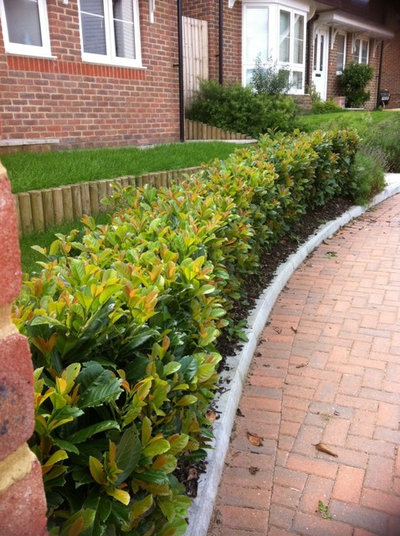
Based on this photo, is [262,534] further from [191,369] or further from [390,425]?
[390,425]

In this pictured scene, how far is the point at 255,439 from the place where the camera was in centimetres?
280

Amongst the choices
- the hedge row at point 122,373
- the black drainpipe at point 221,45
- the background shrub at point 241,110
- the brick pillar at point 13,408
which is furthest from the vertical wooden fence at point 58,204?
the black drainpipe at point 221,45

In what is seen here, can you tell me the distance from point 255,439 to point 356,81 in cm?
2006

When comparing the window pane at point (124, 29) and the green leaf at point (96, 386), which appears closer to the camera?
the green leaf at point (96, 386)

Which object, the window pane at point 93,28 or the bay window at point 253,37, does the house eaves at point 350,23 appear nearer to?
the bay window at point 253,37

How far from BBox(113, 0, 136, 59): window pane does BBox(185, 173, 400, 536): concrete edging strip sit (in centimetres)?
598

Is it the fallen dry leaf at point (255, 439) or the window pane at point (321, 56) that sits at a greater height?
the window pane at point (321, 56)

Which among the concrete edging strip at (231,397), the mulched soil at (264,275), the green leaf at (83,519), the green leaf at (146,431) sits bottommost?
the concrete edging strip at (231,397)

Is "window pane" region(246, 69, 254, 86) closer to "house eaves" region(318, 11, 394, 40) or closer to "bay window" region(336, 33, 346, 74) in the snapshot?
"house eaves" region(318, 11, 394, 40)

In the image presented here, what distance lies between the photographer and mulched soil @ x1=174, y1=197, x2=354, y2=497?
7.50ft

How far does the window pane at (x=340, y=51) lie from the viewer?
814 inches

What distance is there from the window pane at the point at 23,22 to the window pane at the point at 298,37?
1060 cm

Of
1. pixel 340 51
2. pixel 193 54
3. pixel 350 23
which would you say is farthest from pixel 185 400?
pixel 340 51

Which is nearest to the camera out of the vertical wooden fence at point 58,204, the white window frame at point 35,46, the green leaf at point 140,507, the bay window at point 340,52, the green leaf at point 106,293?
the green leaf at point 140,507
